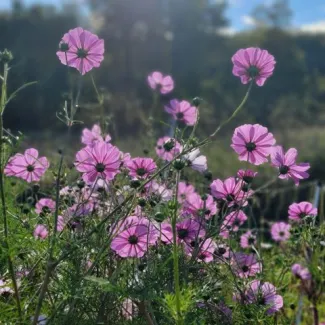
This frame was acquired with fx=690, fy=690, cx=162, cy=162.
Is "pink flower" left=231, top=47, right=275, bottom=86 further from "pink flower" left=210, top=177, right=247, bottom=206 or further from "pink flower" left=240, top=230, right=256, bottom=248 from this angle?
"pink flower" left=240, top=230, right=256, bottom=248

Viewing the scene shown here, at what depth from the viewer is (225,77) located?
65.4 feet

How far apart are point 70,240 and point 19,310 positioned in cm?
16

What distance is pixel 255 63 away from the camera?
1.45m

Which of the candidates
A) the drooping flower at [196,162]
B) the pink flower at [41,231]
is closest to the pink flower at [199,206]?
the drooping flower at [196,162]

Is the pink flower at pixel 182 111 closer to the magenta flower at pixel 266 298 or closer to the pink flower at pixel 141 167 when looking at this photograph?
the pink flower at pixel 141 167

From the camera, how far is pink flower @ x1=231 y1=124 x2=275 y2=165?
1.39 meters

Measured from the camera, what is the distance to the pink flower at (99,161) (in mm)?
1349

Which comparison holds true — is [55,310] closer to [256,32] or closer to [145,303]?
[145,303]

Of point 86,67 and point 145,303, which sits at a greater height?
point 86,67

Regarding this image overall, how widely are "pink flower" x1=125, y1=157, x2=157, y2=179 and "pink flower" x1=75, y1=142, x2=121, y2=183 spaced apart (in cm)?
12

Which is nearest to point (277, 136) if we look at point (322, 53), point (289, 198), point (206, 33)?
point (289, 198)

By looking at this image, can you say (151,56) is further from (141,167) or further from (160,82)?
(141,167)

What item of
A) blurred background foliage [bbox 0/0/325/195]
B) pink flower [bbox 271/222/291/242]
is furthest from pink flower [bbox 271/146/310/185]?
blurred background foliage [bbox 0/0/325/195]

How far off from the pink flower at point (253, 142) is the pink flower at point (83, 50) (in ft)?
1.06
